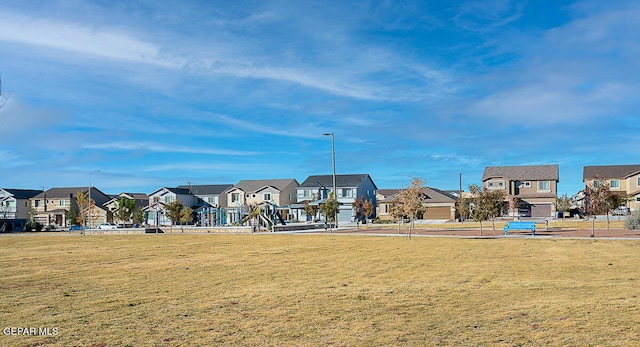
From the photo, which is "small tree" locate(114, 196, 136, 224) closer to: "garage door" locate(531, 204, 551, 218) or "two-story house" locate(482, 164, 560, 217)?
"two-story house" locate(482, 164, 560, 217)

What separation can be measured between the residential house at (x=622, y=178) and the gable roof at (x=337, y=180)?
110ft

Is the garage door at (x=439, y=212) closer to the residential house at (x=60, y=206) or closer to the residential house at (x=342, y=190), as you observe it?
the residential house at (x=342, y=190)

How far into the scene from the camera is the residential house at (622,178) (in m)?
75.1

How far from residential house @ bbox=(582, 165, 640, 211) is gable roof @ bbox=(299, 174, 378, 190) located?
1314 inches

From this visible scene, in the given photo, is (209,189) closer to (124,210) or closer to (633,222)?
(124,210)

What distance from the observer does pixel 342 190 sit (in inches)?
3423

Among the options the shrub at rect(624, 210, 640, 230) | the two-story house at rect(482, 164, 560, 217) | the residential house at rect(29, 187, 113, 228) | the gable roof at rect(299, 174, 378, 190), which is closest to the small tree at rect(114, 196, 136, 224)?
the residential house at rect(29, 187, 113, 228)

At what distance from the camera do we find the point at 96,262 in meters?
22.2

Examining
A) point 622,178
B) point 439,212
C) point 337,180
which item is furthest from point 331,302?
point 622,178

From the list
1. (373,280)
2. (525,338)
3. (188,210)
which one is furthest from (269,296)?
(188,210)

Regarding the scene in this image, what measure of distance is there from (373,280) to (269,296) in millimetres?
3786

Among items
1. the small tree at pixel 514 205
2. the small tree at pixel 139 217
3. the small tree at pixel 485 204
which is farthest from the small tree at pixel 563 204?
the small tree at pixel 139 217

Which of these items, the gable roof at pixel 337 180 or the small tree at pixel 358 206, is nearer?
the small tree at pixel 358 206

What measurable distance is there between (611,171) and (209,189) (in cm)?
6957
